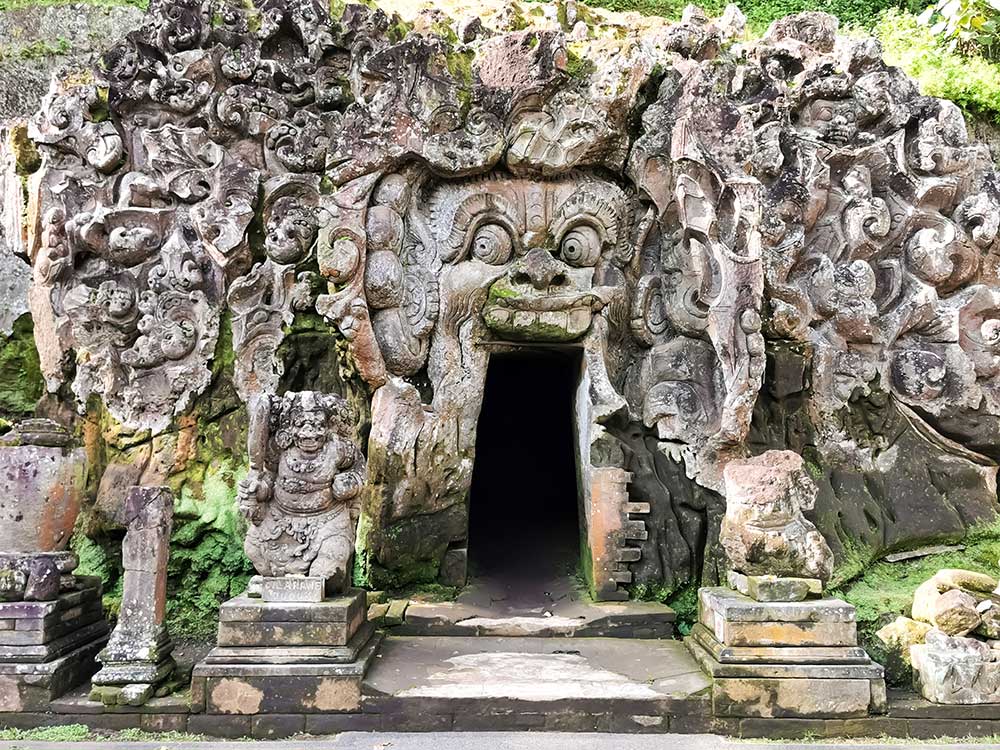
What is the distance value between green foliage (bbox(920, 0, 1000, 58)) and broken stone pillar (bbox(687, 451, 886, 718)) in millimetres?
7543

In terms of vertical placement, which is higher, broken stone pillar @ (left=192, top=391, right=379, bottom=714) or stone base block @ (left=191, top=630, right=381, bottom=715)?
broken stone pillar @ (left=192, top=391, right=379, bottom=714)

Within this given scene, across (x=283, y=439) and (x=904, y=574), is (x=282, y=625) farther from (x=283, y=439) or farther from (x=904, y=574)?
(x=904, y=574)

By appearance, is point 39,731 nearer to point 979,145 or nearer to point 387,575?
point 387,575

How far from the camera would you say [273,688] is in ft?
16.7

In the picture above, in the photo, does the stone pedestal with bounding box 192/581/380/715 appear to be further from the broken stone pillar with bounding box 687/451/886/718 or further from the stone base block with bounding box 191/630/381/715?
the broken stone pillar with bounding box 687/451/886/718

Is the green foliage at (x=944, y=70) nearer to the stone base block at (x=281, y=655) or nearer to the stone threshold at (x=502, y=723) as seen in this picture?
the stone threshold at (x=502, y=723)

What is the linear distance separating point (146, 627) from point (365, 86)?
5.18 m

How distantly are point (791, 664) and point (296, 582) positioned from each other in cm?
332

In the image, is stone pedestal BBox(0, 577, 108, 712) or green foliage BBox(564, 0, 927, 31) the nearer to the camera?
Result: stone pedestal BBox(0, 577, 108, 712)

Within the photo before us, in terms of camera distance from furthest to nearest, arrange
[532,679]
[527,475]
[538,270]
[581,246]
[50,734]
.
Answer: [527,475], [581,246], [538,270], [532,679], [50,734]

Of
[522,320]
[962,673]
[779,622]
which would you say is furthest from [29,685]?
[962,673]

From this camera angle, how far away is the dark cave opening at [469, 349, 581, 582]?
28.2 ft

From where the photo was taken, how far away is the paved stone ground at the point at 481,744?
189 inches

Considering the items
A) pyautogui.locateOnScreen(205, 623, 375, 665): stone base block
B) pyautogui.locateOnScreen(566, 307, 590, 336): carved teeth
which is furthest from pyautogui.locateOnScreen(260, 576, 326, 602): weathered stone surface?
pyautogui.locateOnScreen(566, 307, 590, 336): carved teeth
